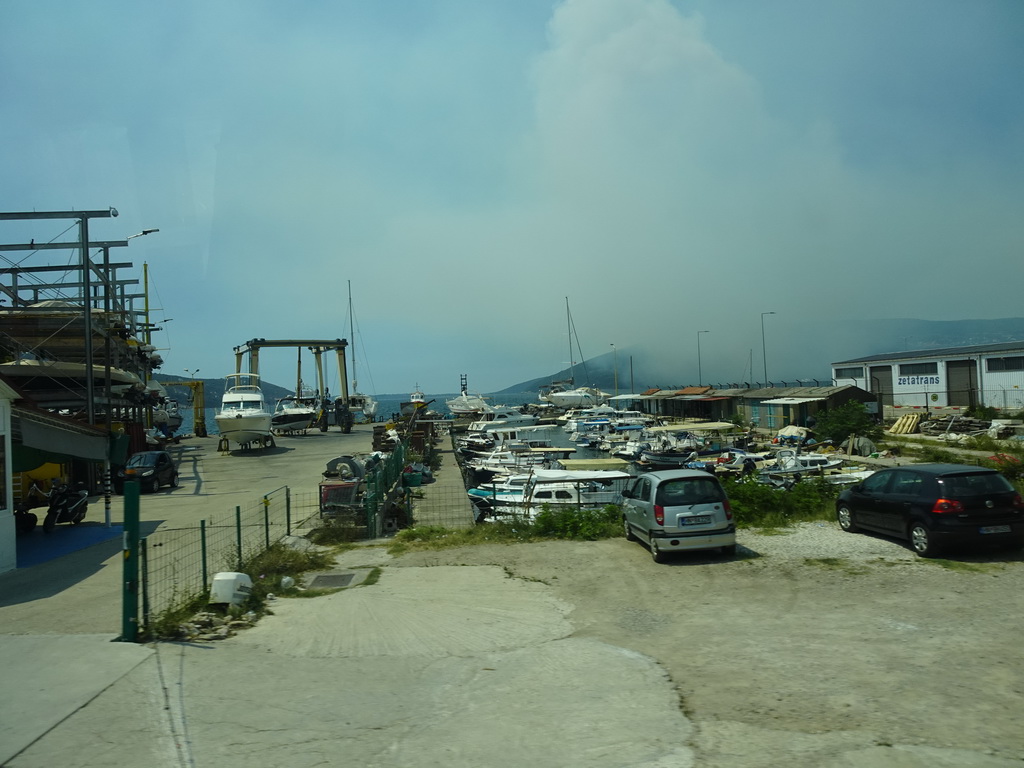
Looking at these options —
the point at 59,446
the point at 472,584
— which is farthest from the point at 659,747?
the point at 59,446

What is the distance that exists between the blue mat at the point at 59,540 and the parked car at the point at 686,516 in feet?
39.2

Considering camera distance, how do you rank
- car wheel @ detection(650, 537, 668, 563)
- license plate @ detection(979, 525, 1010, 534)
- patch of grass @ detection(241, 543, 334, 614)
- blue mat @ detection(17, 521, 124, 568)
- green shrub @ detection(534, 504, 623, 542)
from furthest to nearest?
blue mat @ detection(17, 521, 124, 568), green shrub @ detection(534, 504, 623, 542), car wheel @ detection(650, 537, 668, 563), license plate @ detection(979, 525, 1010, 534), patch of grass @ detection(241, 543, 334, 614)

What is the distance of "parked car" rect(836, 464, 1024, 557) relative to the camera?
436 inches

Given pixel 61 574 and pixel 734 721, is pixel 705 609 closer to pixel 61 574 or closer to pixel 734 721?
pixel 734 721

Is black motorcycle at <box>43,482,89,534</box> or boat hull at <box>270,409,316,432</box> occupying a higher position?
boat hull at <box>270,409,316,432</box>

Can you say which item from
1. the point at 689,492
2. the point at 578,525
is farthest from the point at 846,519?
the point at 578,525

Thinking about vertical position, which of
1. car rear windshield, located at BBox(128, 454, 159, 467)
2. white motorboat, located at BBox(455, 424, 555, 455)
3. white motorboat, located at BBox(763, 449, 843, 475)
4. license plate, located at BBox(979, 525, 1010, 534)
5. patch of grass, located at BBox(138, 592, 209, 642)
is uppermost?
car rear windshield, located at BBox(128, 454, 159, 467)

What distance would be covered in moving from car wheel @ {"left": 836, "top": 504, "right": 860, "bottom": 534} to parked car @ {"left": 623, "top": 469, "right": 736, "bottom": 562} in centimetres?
284

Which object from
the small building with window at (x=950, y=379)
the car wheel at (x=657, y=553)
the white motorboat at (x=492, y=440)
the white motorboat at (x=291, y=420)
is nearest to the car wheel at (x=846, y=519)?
the car wheel at (x=657, y=553)

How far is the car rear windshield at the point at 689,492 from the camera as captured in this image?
12094 mm

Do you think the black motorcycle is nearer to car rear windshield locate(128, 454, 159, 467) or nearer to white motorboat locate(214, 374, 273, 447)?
car rear windshield locate(128, 454, 159, 467)

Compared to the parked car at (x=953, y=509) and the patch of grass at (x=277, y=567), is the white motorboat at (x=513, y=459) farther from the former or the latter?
the parked car at (x=953, y=509)

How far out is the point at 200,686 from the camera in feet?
21.6

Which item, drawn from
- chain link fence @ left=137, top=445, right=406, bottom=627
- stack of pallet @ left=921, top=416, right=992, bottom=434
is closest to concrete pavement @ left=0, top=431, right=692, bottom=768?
chain link fence @ left=137, top=445, right=406, bottom=627
